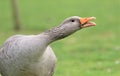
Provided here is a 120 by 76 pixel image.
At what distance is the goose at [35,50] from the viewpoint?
6.80 metres

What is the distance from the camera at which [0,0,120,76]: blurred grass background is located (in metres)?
12.3

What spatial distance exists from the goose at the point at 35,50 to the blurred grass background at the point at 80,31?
412 cm

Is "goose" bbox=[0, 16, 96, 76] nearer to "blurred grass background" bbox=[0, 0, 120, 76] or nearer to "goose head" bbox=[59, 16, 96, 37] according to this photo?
"goose head" bbox=[59, 16, 96, 37]

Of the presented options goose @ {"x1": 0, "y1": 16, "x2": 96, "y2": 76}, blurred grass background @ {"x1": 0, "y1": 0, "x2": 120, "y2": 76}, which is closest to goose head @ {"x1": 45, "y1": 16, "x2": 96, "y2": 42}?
goose @ {"x1": 0, "y1": 16, "x2": 96, "y2": 76}

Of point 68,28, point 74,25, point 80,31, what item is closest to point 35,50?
point 68,28

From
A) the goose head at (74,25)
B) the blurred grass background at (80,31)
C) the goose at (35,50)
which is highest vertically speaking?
the blurred grass background at (80,31)

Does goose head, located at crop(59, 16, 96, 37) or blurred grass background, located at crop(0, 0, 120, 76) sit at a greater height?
blurred grass background, located at crop(0, 0, 120, 76)

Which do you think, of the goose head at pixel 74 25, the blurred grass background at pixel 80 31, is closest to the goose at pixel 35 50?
the goose head at pixel 74 25

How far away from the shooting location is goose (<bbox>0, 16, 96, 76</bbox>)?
6.80 m

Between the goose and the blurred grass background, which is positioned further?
the blurred grass background

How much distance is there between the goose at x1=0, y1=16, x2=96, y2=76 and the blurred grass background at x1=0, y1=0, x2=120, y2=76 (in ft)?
13.5

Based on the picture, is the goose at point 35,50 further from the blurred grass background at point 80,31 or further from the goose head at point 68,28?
the blurred grass background at point 80,31

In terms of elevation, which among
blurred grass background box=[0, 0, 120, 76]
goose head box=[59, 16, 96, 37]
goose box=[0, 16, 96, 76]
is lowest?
goose box=[0, 16, 96, 76]

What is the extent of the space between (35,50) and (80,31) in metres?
14.0
